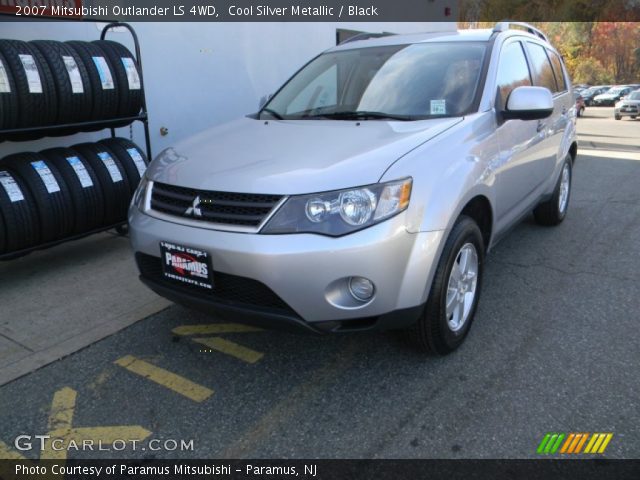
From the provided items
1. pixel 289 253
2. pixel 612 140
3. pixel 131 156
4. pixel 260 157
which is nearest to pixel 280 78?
pixel 131 156

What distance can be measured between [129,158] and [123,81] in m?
0.66

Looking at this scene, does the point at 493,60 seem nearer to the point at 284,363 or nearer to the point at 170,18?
the point at 284,363

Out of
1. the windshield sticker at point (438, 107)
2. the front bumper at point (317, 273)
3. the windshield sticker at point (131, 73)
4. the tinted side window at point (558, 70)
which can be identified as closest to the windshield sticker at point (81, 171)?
the windshield sticker at point (131, 73)

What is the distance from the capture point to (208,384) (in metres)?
2.89

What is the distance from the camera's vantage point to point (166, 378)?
9.70ft

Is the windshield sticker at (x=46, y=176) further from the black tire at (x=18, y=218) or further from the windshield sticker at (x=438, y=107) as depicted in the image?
the windshield sticker at (x=438, y=107)

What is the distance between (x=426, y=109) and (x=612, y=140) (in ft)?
47.0

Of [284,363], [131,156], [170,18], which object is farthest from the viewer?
[170,18]

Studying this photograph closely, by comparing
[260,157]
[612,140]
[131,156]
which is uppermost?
[260,157]

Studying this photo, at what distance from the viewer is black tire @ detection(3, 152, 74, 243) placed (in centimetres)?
415

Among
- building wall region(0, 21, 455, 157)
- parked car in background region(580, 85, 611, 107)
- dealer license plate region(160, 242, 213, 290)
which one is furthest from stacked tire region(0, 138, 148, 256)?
parked car in background region(580, 85, 611, 107)

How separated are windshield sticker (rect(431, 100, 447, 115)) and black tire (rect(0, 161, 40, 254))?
9.81ft

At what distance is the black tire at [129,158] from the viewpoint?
4.84 m

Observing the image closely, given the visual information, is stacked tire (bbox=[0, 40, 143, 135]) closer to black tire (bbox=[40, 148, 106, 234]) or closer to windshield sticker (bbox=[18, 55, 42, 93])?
windshield sticker (bbox=[18, 55, 42, 93])
